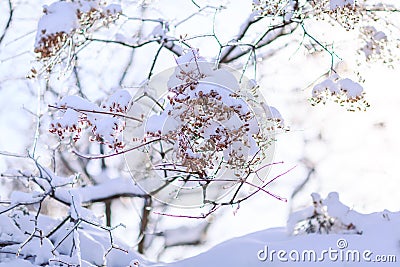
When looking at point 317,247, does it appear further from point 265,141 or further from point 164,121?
point 164,121

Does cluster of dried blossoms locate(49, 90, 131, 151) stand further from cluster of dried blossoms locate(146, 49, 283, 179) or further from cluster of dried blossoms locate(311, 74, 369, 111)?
cluster of dried blossoms locate(311, 74, 369, 111)

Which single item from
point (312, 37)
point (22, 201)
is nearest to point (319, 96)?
point (312, 37)

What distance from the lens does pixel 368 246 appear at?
3.57m

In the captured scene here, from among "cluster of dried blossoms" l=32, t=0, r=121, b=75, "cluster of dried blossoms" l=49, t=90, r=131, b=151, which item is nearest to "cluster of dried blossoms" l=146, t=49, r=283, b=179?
"cluster of dried blossoms" l=49, t=90, r=131, b=151

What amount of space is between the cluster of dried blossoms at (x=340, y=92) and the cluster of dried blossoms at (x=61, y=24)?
193cm

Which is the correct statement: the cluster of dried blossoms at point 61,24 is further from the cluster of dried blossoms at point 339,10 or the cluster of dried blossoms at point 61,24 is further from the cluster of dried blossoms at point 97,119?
the cluster of dried blossoms at point 339,10

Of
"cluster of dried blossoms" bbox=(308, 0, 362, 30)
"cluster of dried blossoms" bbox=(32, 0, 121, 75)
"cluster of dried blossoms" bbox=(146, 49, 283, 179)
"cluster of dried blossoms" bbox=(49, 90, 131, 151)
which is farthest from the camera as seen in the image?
"cluster of dried blossoms" bbox=(308, 0, 362, 30)

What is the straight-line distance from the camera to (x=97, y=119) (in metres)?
3.09

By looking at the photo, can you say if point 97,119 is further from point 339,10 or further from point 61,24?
point 339,10

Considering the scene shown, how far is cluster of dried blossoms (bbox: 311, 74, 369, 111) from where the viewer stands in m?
4.08

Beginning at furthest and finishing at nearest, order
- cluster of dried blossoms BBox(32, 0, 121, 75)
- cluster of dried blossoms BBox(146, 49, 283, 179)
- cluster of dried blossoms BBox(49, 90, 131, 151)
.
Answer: cluster of dried blossoms BBox(32, 0, 121, 75) → cluster of dried blossoms BBox(49, 90, 131, 151) → cluster of dried blossoms BBox(146, 49, 283, 179)

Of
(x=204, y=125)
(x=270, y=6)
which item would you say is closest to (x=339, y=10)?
(x=270, y=6)

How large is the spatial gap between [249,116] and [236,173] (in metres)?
0.40

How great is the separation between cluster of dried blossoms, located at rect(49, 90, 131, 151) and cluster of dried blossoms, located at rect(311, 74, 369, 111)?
1871 millimetres
